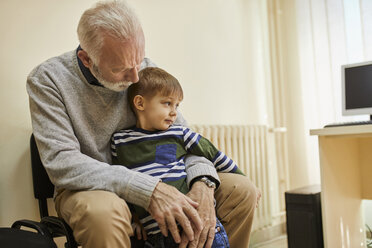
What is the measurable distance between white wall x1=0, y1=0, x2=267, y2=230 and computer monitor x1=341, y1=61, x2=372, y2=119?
746mm

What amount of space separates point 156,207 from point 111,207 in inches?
5.0

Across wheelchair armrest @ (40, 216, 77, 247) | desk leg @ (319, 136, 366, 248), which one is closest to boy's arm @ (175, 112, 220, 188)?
wheelchair armrest @ (40, 216, 77, 247)

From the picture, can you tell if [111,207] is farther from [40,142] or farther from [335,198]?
[335,198]

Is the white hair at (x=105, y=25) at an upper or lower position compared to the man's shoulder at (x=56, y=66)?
upper

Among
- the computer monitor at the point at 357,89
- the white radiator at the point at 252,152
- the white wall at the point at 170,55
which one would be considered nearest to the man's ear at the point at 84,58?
the white wall at the point at 170,55

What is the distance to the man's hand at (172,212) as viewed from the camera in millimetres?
986

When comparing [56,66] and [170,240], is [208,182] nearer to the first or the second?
[170,240]

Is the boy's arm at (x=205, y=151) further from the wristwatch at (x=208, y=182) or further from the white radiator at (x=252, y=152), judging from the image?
the white radiator at (x=252, y=152)

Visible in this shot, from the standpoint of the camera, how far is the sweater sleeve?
100 centimetres

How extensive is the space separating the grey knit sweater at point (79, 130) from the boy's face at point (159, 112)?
10 cm

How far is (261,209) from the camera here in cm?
251

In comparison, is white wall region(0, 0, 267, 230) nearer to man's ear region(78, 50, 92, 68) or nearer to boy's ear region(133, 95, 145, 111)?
man's ear region(78, 50, 92, 68)

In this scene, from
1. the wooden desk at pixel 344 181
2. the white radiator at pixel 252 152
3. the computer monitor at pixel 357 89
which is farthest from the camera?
the white radiator at pixel 252 152

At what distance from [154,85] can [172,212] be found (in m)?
0.46
